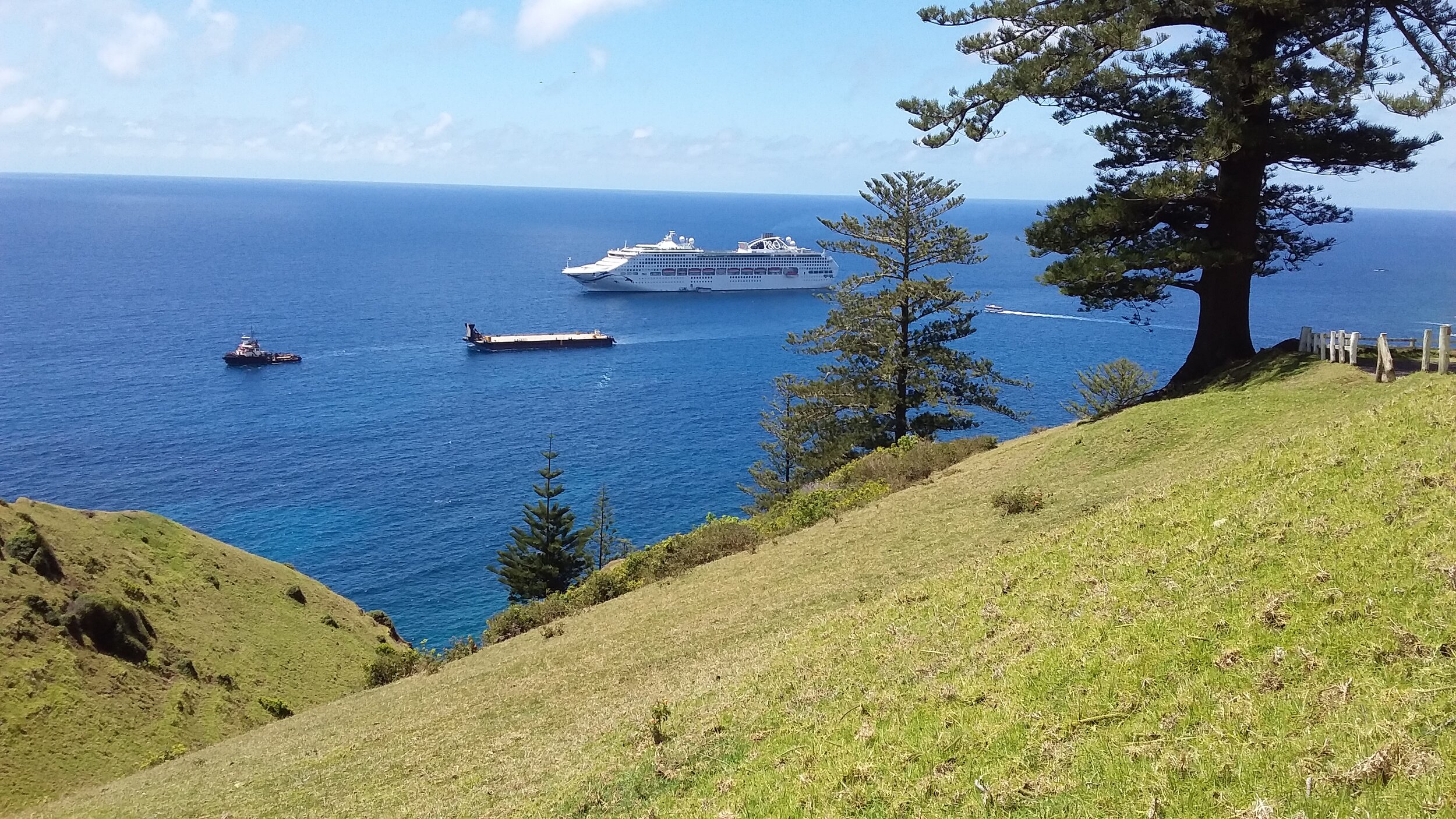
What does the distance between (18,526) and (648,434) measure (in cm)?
4188

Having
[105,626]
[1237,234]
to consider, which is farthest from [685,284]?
[1237,234]

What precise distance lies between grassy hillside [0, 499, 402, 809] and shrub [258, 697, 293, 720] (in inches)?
7.1

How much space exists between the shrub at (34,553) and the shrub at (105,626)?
5.84ft

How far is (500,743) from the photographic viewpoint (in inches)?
467

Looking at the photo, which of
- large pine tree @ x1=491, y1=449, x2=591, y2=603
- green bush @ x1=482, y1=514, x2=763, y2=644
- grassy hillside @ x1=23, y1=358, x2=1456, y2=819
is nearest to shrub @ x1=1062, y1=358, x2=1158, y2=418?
large pine tree @ x1=491, y1=449, x2=591, y2=603

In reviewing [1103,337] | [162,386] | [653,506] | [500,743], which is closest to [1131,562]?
[500,743]

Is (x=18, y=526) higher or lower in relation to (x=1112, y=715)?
lower

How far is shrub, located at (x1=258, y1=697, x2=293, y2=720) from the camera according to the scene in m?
26.1

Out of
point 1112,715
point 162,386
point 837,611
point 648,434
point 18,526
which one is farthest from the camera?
point 162,386

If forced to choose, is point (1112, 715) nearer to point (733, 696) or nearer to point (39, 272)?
point (733, 696)

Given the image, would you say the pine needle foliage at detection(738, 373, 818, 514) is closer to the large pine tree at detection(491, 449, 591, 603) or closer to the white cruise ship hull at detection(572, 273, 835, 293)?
the large pine tree at detection(491, 449, 591, 603)

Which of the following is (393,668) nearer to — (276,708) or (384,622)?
(276,708)

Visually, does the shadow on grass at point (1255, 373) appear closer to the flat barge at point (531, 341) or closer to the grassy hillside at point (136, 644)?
the grassy hillside at point (136, 644)

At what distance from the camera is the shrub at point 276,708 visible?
26.1 metres
